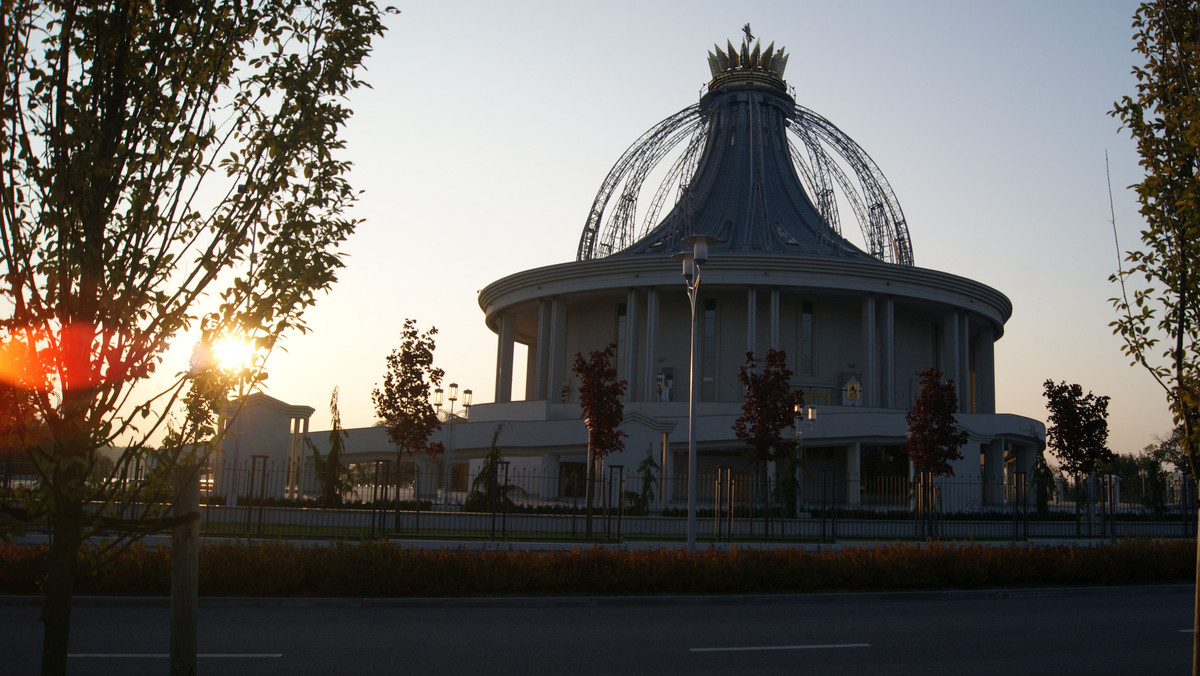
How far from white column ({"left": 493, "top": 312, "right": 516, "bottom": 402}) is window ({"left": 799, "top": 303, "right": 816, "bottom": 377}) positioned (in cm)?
1743

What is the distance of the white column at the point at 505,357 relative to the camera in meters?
57.9

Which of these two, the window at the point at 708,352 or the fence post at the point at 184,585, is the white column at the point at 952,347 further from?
the fence post at the point at 184,585

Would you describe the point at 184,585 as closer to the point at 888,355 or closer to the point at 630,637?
the point at 630,637

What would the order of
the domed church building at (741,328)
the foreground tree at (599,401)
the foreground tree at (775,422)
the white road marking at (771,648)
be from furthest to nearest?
the domed church building at (741,328)
the foreground tree at (599,401)
the foreground tree at (775,422)
the white road marking at (771,648)

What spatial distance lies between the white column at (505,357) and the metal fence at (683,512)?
1978 centimetres

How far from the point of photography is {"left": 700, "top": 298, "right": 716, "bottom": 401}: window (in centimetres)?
5159

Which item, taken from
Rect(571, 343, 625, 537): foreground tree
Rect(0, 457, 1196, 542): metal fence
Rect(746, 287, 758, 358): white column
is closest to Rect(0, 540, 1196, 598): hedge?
Rect(0, 457, 1196, 542): metal fence

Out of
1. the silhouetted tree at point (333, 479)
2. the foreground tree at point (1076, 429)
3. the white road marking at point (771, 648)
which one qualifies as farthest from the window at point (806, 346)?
the white road marking at point (771, 648)

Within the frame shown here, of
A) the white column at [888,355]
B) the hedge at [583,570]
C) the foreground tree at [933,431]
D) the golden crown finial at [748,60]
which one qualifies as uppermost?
the golden crown finial at [748,60]

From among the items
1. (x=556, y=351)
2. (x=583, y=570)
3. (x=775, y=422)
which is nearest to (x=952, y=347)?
(x=556, y=351)

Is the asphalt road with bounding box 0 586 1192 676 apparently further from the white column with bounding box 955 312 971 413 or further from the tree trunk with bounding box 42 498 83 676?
the white column with bounding box 955 312 971 413

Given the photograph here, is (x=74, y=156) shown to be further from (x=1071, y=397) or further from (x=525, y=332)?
(x=525, y=332)

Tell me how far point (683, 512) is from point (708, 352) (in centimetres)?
1999

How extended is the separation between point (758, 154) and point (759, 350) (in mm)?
14505
